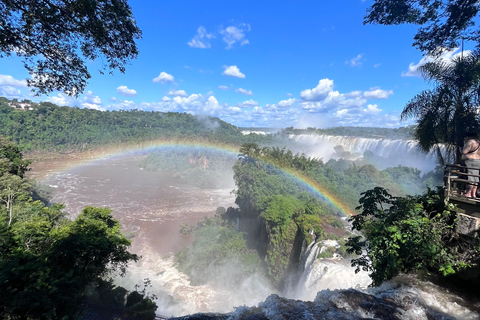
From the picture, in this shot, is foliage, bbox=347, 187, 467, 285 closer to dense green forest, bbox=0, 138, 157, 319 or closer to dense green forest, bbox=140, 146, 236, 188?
dense green forest, bbox=0, 138, 157, 319

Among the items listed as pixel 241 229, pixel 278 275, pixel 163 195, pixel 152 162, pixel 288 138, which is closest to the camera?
pixel 278 275

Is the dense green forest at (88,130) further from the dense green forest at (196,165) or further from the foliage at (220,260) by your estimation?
the foliage at (220,260)

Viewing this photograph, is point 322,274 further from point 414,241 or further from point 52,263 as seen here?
point 52,263

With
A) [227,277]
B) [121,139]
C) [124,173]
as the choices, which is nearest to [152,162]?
[124,173]

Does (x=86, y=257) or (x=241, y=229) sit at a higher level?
(x=86, y=257)

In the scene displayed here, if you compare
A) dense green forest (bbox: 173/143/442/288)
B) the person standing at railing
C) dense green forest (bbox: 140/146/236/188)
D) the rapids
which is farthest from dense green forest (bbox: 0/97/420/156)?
the person standing at railing

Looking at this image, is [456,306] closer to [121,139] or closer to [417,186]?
[417,186]
